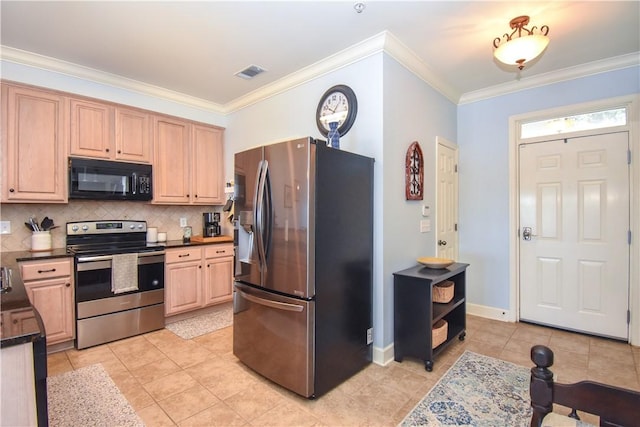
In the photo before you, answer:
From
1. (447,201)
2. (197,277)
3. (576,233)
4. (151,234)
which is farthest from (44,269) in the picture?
(576,233)

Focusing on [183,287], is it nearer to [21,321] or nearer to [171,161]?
[171,161]

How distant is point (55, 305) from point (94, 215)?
108cm

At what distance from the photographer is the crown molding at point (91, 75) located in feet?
9.37

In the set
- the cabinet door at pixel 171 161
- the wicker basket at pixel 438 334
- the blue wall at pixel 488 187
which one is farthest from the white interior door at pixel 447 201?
the cabinet door at pixel 171 161

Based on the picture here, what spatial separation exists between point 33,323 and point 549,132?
14.6 ft

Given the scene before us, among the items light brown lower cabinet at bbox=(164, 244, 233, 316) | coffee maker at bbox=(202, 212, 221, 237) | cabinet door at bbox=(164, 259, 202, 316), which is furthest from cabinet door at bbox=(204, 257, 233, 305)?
coffee maker at bbox=(202, 212, 221, 237)

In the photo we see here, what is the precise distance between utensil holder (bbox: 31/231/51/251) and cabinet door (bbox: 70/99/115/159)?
839 millimetres

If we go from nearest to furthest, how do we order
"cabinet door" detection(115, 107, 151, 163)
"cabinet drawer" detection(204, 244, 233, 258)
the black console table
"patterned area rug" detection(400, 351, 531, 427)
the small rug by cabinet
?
"patterned area rug" detection(400, 351, 531, 427)
the black console table
the small rug by cabinet
"cabinet door" detection(115, 107, 151, 163)
"cabinet drawer" detection(204, 244, 233, 258)

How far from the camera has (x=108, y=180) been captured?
132 inches

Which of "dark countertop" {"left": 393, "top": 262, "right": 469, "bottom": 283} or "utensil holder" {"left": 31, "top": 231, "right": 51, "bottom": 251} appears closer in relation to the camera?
"dark countertop" {"left": 393, "top": 262, "right": 469, "bottom": 283}

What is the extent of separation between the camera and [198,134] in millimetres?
4160

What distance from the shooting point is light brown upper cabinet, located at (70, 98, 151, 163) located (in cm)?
318

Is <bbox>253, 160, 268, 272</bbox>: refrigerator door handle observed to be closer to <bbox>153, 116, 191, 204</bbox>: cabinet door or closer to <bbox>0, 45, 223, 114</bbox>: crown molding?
<bbox>153, 116, 191, 204</bbox>: cabinet door

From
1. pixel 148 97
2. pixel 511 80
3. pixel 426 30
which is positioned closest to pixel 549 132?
pixel 511 80
